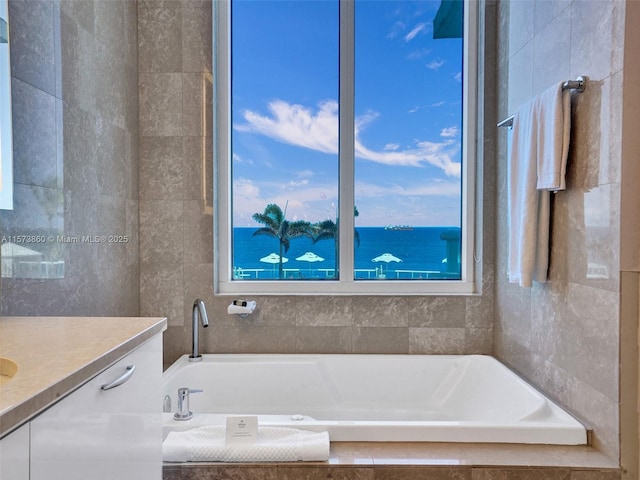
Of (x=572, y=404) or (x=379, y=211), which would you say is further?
(x=379, y=211)

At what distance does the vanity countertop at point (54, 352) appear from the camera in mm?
681

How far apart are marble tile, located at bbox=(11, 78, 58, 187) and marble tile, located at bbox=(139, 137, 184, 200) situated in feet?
2.44

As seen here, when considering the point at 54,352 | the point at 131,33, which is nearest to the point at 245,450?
the point at 54,352

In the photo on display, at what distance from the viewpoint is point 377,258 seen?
8.42 ft

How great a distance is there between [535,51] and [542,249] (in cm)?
91

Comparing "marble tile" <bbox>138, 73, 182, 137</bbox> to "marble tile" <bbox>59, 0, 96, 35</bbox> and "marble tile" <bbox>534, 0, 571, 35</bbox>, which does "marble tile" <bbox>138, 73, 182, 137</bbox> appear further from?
"marble tile" <bbox>534, 0, 571, 35</bbox>

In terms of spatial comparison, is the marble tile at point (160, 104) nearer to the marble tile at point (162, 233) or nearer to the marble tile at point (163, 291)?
the marble tile at point (162, 233)

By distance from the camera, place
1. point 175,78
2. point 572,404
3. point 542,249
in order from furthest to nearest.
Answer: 1. point 175,78
2. point 542,249
3. point 572,404

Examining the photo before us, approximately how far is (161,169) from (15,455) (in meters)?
1.95

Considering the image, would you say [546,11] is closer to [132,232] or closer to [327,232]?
[327,232]

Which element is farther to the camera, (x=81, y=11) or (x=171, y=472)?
(x=81, y=11)

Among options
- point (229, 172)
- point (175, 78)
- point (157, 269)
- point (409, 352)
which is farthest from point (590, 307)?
point (175, 78)

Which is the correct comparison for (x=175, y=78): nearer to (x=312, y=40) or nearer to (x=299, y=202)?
(x=312, y=40)

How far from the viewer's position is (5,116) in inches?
54.0
